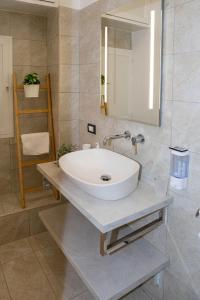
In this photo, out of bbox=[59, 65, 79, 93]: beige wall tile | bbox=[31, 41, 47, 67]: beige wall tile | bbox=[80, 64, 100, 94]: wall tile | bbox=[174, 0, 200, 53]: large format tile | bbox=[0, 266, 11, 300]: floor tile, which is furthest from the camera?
bbox=[31, 41, 47, 67]: beige wall tile

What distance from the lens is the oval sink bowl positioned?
140 cm

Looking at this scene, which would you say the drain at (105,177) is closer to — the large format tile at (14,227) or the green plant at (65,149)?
the green plant at (65,149)

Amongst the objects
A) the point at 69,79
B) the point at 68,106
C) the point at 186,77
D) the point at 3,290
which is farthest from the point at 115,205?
the point at 69,79

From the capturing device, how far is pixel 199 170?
4.45 feet

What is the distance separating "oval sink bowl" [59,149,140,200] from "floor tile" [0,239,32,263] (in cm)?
103

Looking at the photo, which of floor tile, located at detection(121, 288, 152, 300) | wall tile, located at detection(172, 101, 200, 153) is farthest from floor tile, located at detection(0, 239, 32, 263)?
wall tile, located at detection(172, 101, 200, 153)

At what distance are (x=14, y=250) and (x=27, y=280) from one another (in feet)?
1.29

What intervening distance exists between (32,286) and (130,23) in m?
1.97

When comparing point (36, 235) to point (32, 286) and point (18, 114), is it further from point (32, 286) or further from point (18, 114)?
point (18, 114)

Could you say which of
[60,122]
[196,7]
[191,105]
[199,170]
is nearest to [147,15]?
[196,7]

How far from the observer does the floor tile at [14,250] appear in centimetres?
220

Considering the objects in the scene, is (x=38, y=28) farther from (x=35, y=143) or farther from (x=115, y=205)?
(x=115, y=205)

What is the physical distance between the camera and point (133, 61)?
67.1 inches

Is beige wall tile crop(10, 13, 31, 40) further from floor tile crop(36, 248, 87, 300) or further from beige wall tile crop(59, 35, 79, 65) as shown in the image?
floor tile crop(36, 248, 87, 300)
